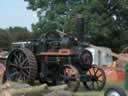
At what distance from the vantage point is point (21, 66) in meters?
15.0

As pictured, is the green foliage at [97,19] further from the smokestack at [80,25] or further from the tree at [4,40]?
the smokestack at [80,25]

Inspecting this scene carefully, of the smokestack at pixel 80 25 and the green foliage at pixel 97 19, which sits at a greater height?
the green foliage at pixel 97 19

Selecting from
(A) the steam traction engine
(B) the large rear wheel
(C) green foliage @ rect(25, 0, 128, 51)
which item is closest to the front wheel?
(A) the steam traction engine

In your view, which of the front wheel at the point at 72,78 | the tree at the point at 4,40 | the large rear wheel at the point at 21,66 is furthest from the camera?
the tree at the point at 4,40

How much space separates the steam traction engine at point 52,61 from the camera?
1475cm

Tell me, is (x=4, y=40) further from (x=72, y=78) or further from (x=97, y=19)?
(x=72, y=78)

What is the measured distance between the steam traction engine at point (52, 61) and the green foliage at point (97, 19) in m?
29.4

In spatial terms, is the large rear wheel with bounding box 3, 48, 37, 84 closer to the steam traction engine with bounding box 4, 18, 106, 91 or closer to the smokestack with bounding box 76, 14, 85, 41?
the steam traction engine with bounding box 4, 18, 106, 91

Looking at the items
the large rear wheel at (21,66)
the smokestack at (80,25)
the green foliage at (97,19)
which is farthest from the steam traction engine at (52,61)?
the green foliage at (97,19)

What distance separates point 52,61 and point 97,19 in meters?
31.1

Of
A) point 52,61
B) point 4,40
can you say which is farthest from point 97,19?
point 52,61

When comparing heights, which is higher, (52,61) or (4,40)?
(4,40)

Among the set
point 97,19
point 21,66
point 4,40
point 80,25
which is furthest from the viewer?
point 4,40

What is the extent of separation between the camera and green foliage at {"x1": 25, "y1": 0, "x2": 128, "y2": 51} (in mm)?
45750
